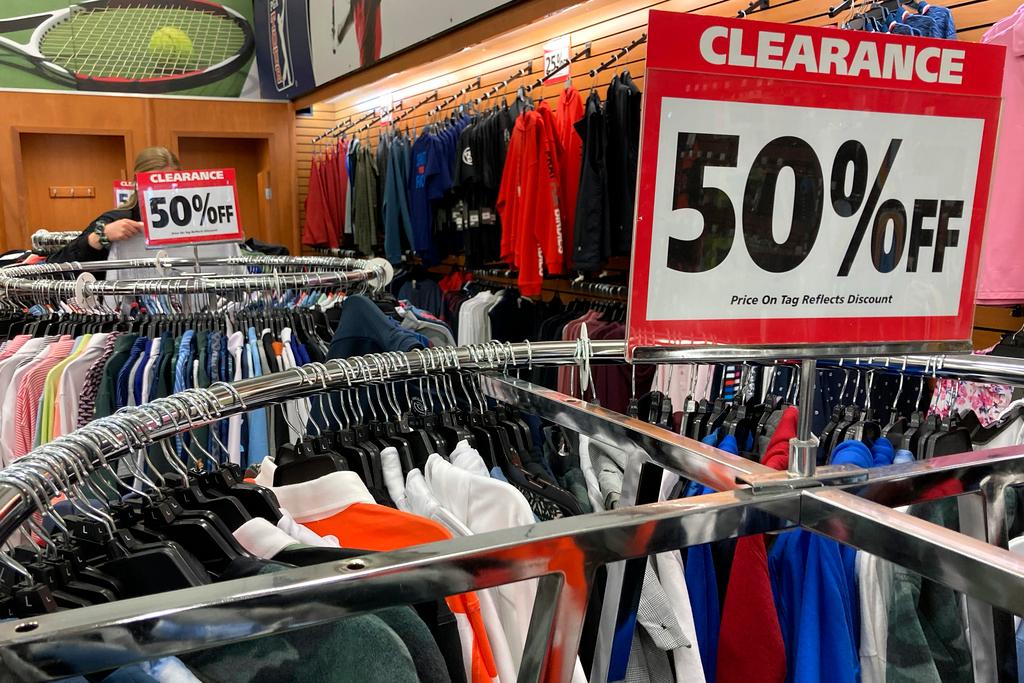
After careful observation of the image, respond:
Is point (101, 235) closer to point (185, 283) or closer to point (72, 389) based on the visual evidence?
A: point (185, 283)

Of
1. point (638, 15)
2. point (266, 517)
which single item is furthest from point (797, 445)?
point (638, 15)

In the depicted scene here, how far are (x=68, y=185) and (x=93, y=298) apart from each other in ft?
18.4

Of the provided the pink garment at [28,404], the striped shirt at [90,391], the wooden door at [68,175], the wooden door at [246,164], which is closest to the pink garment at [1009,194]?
the striped shirt at [90,391]

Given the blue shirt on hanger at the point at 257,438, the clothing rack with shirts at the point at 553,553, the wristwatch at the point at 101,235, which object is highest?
the wristwatch at the point at 101,235

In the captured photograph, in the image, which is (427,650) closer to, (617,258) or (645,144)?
(645,144)

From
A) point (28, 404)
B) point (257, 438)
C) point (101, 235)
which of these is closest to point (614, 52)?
point (101, 235)

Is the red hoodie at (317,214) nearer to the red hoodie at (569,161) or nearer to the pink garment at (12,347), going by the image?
the red hoodie at (569,161)

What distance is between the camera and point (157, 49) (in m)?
7.57

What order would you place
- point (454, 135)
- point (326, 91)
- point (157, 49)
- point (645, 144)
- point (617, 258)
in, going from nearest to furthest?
point (645, 144)
point (617, 258)
point (454, 135)
point (326, 91)
point (157, 49)

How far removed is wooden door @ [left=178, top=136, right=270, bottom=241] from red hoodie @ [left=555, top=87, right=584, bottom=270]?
16.0 ft

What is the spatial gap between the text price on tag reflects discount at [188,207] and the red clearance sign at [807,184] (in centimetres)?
263

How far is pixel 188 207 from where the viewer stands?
9.84 ft

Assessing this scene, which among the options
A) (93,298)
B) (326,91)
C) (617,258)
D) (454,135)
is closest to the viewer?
(93,298)

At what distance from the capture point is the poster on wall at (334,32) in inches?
187
